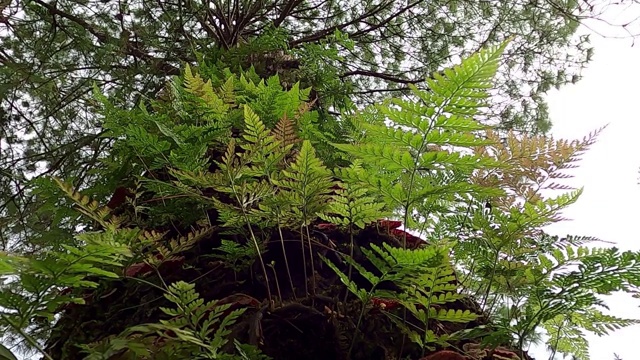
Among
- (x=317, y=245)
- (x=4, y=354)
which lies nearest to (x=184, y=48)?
(x=317, y=245)

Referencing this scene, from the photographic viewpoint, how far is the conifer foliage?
0.70m

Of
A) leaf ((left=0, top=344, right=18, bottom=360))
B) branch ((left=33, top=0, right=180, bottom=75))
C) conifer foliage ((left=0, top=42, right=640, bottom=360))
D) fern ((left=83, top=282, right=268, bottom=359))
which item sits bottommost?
leaf ((left=0, top=344, right=18, bottom=360))

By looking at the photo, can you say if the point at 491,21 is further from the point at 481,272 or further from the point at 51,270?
the point at 51,270

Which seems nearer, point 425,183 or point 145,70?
point 425,183

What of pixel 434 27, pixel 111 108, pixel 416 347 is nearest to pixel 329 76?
pixel 111 108

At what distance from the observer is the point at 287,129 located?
96 centimetres

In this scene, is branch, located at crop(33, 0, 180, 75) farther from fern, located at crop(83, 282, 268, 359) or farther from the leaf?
the leaf

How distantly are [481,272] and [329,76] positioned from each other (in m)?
1.38

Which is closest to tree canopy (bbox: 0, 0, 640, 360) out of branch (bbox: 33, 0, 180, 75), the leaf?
the leaf

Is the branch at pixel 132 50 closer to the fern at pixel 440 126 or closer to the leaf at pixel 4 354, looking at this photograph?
the fern at pixel 440 126

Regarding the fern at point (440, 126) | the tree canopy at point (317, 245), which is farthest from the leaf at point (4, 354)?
the fern at point (440, 126)

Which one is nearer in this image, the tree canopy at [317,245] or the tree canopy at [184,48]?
the tree canopy at [317,245]

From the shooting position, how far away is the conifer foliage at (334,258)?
704 millimetres

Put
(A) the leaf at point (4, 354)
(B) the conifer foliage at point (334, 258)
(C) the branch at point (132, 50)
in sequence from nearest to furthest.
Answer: (A) the leaf at point (4, 354) < (B) the conifer foliage at point (334, 258) < (C) the branch at point (132, 50)
